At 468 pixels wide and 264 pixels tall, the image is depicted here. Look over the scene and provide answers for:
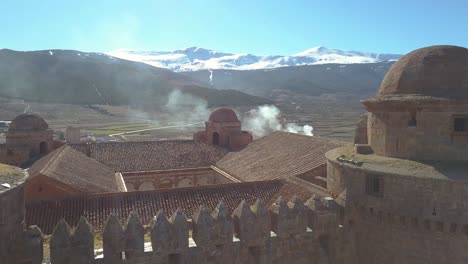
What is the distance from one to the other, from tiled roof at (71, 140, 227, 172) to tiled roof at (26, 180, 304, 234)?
401 inches

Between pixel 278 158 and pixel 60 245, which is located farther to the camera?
pixel 278 158

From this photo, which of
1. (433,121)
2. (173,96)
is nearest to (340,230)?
(433,121)

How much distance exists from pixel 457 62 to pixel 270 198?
897cm

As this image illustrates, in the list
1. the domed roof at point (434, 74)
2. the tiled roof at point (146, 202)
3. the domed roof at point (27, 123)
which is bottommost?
the tiled roof at point (146, 202)

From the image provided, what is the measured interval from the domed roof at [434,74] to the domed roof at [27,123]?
27.7 metres

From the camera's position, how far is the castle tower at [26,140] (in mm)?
29547

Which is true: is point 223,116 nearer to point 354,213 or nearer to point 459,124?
point 354,213

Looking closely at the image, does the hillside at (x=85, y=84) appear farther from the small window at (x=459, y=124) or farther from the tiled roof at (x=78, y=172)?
the small window at (x=459, y=124)

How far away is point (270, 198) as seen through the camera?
1695cm

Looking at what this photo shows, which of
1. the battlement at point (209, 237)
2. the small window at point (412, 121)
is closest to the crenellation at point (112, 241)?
the battlement at point (209, 237)

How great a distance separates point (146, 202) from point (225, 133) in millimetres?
18947

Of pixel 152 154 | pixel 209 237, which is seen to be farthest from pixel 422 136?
pixel 152 154

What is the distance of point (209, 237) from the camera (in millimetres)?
9461

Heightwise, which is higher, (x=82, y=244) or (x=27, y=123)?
(x=27, y=123)
